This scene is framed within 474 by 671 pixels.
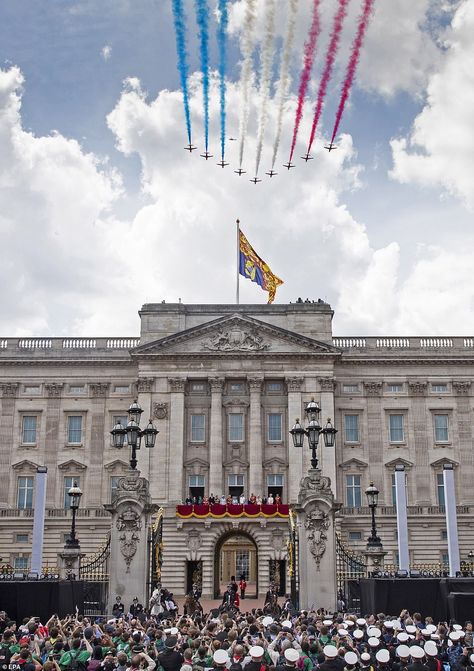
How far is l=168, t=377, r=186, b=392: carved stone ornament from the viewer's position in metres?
64.9

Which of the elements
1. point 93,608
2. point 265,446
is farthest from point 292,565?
point 265,446

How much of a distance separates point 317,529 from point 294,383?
3340cm

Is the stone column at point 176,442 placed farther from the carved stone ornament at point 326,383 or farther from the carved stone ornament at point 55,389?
the carved stone ornament at point 326,383

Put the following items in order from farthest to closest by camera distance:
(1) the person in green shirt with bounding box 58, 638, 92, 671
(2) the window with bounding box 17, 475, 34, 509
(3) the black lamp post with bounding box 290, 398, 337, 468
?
(2) the window with bounding box 17, 475, 34, 509
(3) the black lamp post with bounding box 290, 398, 337, 468
(1) the person in green shirt with bounding box 58, 638, 92, 671

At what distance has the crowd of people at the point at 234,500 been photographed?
58.7m

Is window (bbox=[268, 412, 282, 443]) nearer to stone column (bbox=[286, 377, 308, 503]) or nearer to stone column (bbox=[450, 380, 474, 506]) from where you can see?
stone column (bbox=[286, 377, 308, 503])

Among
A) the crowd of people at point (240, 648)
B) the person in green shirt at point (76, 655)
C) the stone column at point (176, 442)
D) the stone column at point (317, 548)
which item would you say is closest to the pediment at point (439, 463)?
the stone column at point (176, 442)

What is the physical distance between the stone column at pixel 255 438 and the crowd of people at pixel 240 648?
41.6 meters

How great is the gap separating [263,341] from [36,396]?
18535mm

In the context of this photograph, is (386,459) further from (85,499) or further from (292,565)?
(292,565)

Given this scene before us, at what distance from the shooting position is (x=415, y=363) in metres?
67.4

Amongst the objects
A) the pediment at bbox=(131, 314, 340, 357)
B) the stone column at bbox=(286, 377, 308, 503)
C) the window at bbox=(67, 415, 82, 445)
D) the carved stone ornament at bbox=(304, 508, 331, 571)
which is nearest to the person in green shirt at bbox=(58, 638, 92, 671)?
the carved stone ornament at bbox=(304, 508, 331, 571)

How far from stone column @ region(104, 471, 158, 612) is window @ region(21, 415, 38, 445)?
35793 mm

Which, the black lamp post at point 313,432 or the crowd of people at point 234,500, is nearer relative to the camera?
the black lamp post at point 313,432
